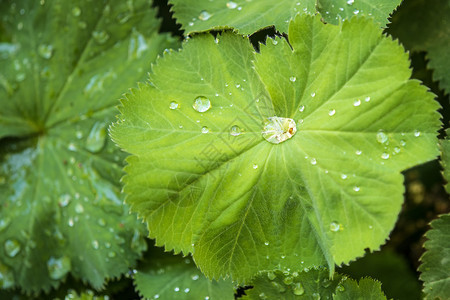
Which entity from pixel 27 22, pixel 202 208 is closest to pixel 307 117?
pixel 202 208

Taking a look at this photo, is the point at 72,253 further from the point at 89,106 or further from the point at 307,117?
the point at 307,117

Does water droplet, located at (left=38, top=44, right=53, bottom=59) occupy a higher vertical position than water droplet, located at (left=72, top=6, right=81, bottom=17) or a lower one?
lower

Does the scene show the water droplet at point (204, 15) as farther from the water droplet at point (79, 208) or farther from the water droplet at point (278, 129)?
the water droplet at point (79, 208)

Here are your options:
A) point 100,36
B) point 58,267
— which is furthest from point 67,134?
point 58,267

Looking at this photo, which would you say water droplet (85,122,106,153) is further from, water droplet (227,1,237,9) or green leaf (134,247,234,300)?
water droplet (227,1,237,9)

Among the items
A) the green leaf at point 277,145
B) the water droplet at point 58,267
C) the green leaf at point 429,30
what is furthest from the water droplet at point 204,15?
the water droplet at point 58,267

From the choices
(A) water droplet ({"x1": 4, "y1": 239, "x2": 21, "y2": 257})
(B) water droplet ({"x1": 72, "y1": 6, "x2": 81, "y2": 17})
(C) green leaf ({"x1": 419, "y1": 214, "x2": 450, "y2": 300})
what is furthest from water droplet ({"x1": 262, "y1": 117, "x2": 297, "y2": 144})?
(A) water droplet ({"x1": 4, "y1": 239, "x2": 21, "y2": 257})

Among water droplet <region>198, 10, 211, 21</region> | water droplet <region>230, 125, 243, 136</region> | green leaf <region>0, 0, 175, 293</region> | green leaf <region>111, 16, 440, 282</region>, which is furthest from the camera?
green leaf <region>0, 0, 175, 293</region>
